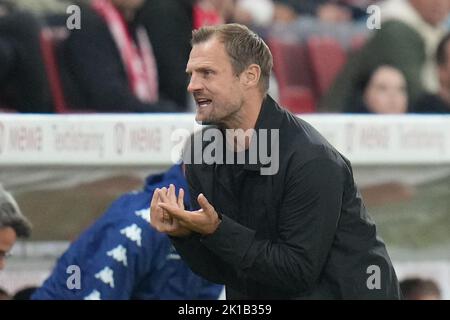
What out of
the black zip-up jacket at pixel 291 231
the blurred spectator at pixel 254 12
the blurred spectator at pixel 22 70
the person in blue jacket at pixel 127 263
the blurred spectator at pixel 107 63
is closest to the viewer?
the black zip-up jacket at pixel 291 231

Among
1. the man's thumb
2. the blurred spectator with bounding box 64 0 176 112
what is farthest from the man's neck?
the blurred spectator with bounding box 64 0 176 112

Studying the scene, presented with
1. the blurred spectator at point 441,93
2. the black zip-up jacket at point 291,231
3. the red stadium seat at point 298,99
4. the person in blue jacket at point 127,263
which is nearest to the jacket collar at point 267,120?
the black zip-up jacket at point 291,231

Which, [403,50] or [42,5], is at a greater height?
[42,5]

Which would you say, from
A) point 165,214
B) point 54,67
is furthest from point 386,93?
point 165,214

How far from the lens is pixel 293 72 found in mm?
7586

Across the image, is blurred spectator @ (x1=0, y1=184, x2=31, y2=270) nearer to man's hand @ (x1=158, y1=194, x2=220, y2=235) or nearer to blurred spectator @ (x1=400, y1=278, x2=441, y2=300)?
man's hand @ (x1=158, y1=194, x2=220, y2=235)

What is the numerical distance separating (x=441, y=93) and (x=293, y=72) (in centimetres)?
105

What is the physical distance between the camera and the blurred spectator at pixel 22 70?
5.96 m

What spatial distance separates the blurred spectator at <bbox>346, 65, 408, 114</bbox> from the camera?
6.50m

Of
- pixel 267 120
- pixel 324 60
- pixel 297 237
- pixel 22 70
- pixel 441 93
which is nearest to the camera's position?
pixel 297 237

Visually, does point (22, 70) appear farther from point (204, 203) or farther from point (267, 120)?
point (204, 203)

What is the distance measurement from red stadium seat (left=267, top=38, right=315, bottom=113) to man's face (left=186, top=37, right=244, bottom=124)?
3420 millimetres

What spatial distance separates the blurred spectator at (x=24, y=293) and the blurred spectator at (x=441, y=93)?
2.42 metres

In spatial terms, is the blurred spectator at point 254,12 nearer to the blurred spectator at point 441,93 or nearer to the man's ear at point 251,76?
the blurred spectator at point 441,93
